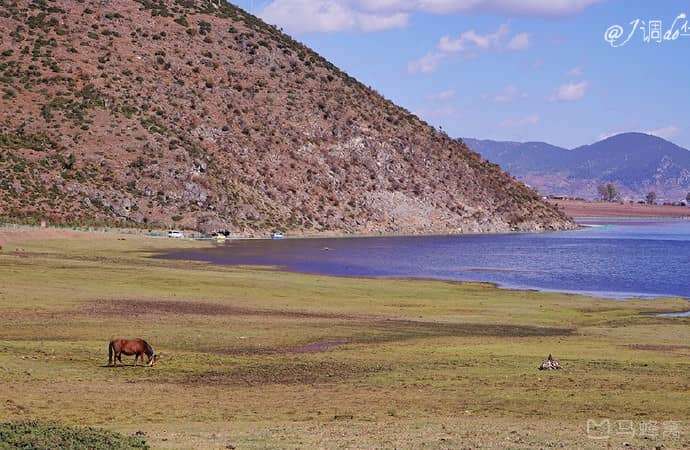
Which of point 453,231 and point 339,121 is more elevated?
point 339,121

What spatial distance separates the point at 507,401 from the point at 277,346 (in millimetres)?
11322

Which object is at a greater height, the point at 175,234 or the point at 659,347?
the point at 175,234

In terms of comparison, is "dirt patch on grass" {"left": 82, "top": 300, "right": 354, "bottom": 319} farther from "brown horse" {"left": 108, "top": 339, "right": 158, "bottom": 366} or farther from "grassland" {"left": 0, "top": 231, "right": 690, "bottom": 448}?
"brown horse" {"left": 108, "top": 339, "right": 158, "bottom": 366}

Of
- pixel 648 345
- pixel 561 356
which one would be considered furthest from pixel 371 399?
pixel 648 345

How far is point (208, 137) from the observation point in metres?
133

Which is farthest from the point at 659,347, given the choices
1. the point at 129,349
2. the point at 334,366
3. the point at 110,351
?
the point at 110,351

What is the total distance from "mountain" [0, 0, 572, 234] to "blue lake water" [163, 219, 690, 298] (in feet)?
44.4

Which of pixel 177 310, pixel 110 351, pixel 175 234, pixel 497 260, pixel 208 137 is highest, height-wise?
pixel 208 137

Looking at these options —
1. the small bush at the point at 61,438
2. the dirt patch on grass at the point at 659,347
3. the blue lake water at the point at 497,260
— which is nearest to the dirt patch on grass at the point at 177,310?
the dirt patch on grass at the point at 659,347

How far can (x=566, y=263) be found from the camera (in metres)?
88.2

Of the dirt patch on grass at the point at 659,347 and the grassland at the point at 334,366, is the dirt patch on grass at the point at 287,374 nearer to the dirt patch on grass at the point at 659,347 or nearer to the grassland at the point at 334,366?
the grassland at the point at 334,366

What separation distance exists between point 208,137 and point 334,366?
10600 centimetres

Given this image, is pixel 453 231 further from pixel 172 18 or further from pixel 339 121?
pixel 172 18

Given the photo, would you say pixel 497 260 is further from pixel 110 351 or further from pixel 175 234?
pixel 110 351
